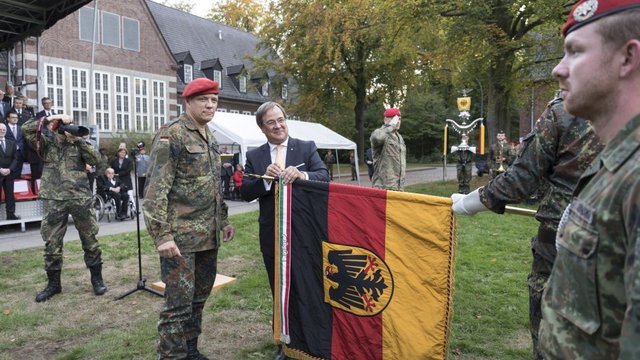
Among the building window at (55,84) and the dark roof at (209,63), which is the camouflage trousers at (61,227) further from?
the dark roof at (209,63)

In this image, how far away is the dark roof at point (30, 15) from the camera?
11.0m

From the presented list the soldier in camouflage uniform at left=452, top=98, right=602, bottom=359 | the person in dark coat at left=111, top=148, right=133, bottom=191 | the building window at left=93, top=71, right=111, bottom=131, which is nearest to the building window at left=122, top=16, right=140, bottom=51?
the building window at left=93, top=71, right=111, bottom=131

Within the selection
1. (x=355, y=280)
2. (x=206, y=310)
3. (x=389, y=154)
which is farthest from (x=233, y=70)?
(x=355, y=280)

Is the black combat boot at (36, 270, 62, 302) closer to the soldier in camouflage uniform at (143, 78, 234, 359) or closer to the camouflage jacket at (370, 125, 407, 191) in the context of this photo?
the soldier in camouflage uniform at (143, 78, 234, 359)

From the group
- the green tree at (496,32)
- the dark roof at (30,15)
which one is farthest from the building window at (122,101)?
the green tree at (496,32)

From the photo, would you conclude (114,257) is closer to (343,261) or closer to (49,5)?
(343,261)

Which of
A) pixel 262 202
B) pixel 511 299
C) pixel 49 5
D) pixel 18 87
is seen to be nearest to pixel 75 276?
pixel 262 202

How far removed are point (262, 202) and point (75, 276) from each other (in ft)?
12.6

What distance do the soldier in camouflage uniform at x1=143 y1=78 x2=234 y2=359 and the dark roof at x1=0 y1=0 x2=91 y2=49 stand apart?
31.7 ft

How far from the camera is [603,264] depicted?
0.99 meters

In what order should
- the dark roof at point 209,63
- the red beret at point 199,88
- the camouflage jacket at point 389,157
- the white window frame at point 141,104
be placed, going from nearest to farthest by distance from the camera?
1. the red beret at point 199,88
2. the camouflage jacket at point 389,157
3. the white window frame at point 141,104
4. the dark roof at point 209,63

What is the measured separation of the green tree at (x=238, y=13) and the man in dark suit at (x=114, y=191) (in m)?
35.8

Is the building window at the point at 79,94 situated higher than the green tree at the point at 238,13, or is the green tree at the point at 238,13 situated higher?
the green tree at the point at 238,13

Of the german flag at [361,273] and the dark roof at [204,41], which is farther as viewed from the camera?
the dark roof at [204,41]
